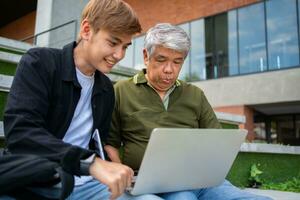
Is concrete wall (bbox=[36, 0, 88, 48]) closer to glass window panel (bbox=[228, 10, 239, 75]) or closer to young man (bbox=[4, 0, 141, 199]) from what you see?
young man (bbox=[4, 0, 141, 199])

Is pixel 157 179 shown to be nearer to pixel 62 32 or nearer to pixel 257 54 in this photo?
pixel 62 32

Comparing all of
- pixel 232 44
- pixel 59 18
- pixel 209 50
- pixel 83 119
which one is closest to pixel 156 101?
pixel 83 119

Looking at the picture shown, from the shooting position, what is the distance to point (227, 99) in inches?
490

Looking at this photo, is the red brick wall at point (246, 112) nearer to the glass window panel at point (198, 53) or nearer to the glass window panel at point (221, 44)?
the glass window panel at point (221, 44)

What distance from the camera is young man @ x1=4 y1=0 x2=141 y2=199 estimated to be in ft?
3.71

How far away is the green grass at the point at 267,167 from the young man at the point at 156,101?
1700mm

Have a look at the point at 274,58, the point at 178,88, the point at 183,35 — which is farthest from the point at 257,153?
the point at 274,58

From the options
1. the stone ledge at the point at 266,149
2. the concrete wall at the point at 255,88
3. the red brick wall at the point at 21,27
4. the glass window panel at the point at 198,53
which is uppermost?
the red brick wall at the point at 21,27

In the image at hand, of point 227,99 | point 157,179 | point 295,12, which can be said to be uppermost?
point 295,12

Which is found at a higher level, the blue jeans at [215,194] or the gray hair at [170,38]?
the gray hair at [170,38]

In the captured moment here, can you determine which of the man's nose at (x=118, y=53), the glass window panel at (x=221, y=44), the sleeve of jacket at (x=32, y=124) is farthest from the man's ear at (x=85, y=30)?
the glass window panel at (x=221, y=44)

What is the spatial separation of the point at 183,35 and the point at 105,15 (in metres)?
0.59

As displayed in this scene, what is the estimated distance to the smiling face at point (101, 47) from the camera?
139 cm

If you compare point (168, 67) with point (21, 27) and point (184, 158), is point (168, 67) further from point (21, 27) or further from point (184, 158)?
point (21, 27)
